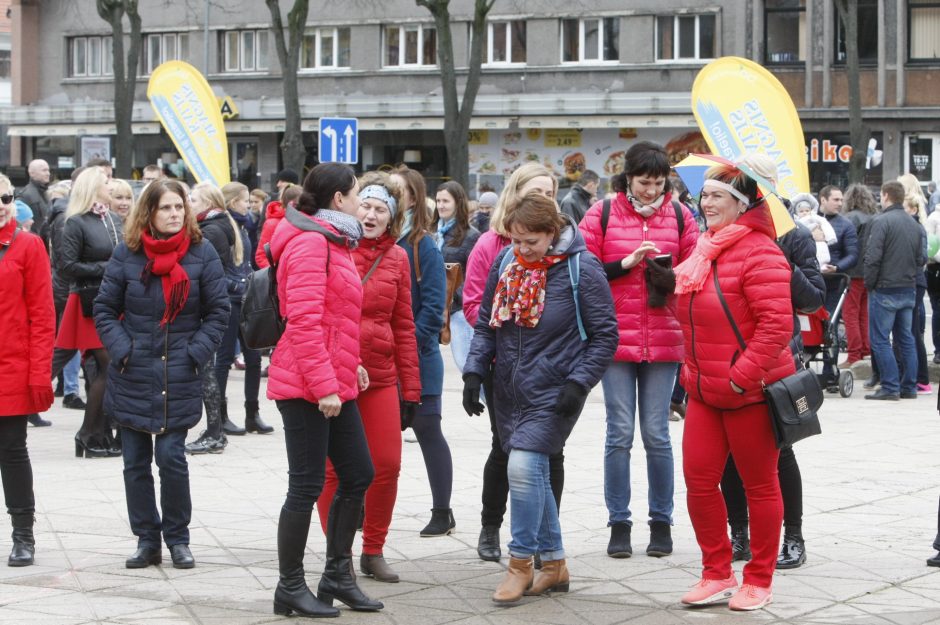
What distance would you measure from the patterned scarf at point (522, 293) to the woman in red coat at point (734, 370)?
0.62 meters

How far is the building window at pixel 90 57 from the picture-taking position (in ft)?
159

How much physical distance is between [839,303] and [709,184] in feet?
28.1

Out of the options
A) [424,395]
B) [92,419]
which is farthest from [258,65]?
[424,395]

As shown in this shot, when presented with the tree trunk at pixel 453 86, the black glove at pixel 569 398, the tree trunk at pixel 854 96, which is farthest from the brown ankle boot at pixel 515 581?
the tree trunk at pixel 854 96

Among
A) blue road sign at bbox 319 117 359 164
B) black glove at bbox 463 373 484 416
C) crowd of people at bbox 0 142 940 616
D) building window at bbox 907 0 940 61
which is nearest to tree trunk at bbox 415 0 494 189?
building window at bbox 907 0 940 61

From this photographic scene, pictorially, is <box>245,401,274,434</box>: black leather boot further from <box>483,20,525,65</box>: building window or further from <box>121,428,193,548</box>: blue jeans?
<box>483,20,525,65</box>: building window

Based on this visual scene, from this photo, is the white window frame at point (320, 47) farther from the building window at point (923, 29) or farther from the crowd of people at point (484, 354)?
the crowd of people at point (484, 354)

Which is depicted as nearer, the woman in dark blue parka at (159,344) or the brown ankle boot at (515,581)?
the brown ankle boot at (515,581)

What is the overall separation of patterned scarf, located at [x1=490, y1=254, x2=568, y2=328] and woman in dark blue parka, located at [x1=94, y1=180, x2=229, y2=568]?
1.69 m

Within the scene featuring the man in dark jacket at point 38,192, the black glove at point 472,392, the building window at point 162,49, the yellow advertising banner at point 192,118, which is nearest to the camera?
the black glove at point 472,392

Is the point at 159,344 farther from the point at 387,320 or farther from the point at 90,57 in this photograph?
the point at 90,57

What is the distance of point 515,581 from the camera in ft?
22.3

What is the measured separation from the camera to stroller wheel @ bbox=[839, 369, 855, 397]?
49.3ft

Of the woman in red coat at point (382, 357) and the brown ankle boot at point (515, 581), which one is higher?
the woman in red coat at point (382, 357)
